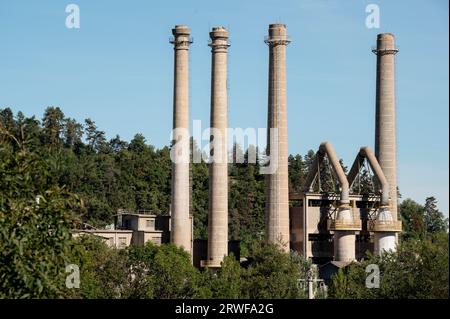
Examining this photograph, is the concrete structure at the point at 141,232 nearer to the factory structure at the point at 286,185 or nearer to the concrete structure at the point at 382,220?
the factory structure at the point at 286,185

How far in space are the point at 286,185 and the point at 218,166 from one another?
16.3 feet

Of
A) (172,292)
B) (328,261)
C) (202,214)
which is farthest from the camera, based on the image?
(202,214)

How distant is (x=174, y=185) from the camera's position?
75.0m

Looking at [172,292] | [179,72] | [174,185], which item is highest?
[179,72]

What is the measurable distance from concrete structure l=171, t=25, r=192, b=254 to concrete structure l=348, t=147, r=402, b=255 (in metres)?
11.3

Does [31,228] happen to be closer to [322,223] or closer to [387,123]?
[322,223]

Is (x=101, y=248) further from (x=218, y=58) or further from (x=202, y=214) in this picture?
(x=202, y=214)

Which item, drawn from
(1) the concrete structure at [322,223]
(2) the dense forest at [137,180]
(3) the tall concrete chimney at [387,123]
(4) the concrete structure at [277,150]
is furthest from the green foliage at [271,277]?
(2) the dense forest at [137,180]

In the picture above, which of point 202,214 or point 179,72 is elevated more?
point 179,72

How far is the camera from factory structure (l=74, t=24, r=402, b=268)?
7100cm

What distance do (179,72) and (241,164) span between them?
41653 millimetres

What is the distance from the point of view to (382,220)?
71812 millimetres

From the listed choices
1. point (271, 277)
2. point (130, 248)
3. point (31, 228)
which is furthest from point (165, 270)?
point (31, 228)
